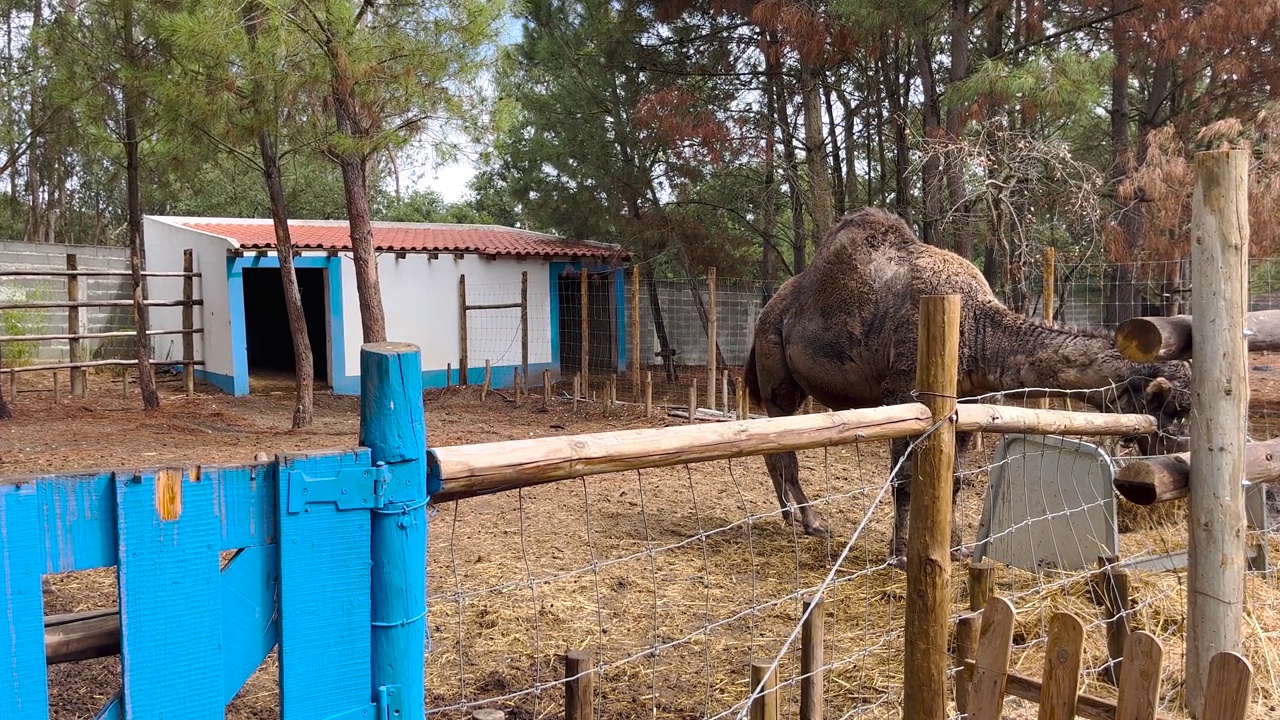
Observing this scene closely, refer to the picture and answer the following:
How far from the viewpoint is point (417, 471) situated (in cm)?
162

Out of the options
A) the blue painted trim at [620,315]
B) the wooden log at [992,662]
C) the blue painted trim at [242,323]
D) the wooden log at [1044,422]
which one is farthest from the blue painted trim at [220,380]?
the wooden log at [992,662]

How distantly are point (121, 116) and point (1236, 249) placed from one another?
12.1 m

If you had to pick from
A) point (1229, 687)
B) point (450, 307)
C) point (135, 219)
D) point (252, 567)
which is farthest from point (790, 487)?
point (450, 307)

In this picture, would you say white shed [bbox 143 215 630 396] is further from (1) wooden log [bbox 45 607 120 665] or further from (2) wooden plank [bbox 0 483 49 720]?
(2) wooden plank [bbox 0 483 49 720]

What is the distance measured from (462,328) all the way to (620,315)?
3174 millimetres

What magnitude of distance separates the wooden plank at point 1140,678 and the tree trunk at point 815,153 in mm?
10367

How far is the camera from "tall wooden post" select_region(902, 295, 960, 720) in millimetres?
2551

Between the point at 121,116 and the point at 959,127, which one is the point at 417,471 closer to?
the point at 959,127

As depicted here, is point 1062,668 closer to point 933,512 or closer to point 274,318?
point 933,512

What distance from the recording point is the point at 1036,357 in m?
5.14

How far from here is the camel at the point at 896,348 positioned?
187 inches

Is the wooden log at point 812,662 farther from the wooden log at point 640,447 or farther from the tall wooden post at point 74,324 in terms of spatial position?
the tall wooden post at point 74,324

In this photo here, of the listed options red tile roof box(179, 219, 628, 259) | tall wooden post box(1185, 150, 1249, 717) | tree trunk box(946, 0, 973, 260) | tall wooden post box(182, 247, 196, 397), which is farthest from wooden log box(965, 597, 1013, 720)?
tall wooden post box(182, 247, 196, 397)

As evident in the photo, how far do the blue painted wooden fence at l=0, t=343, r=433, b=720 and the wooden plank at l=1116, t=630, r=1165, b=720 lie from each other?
1.64 metres
